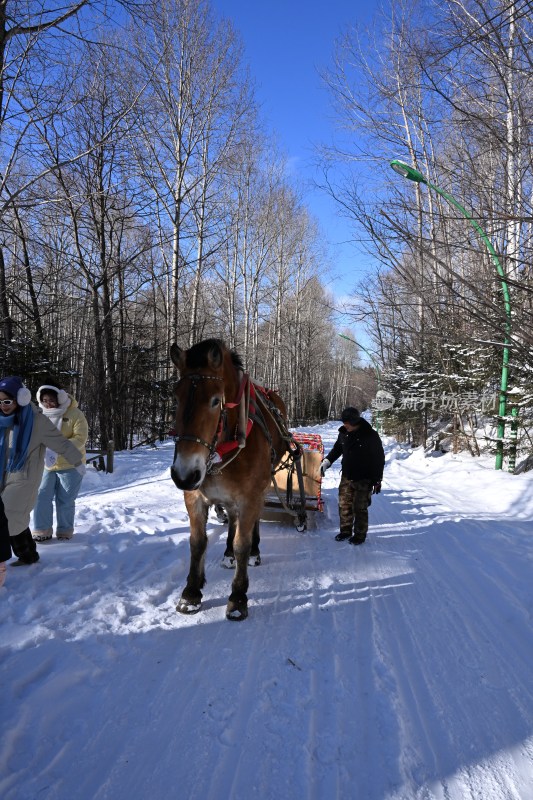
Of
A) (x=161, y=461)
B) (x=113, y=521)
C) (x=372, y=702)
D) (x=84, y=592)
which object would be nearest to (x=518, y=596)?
(x=372, y=702)

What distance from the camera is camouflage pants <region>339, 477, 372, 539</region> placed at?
542 cm

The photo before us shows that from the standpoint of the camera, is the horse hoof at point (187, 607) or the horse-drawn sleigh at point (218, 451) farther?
the horse hoof at point (187, 607)

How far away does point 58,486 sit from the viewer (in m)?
4.65

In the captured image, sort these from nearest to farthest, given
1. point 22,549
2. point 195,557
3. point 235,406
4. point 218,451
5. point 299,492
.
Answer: point 218,451, point 235,406, point 195,557, point 22,549, point 299,492

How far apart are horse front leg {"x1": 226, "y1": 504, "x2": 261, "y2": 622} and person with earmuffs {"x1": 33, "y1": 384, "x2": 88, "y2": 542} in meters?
2.15

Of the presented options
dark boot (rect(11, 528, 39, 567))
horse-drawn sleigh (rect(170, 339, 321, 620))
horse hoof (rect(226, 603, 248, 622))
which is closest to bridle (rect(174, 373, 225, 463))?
horse-drawn sleigh (rect(170, 339, 321, 620))

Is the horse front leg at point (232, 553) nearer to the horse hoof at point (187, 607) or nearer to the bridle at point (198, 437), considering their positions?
the horse hoof at point (187, 607)

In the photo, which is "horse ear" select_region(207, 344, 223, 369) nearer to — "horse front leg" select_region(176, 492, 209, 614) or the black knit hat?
"horse front leg" select_region(176, 492, 209, 614)

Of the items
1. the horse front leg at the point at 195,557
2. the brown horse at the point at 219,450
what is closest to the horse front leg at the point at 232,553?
the brown horse at the point at 219,450

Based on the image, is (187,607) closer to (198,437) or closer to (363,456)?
(198,437)

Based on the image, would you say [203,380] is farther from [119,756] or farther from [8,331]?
[8,331]

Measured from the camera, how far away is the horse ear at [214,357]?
2799 millimetres

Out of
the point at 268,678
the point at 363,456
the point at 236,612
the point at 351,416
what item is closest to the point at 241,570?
the point at 236,612

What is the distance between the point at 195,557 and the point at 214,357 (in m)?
1.71
